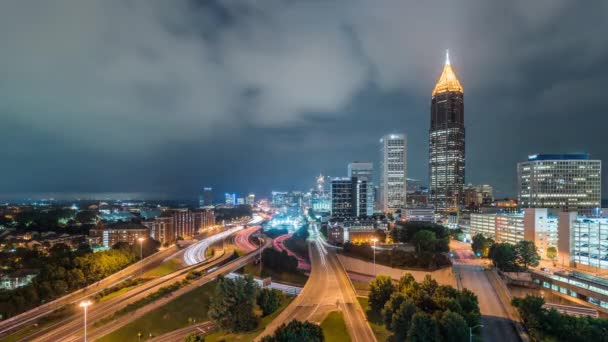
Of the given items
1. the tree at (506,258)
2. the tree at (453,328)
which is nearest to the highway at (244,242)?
the tree at (506,258)

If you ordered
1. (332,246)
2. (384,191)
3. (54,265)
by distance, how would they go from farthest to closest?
(384,191) < (332,246) < (54,265)

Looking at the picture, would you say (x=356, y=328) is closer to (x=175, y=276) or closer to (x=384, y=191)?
(x=175, y=276)

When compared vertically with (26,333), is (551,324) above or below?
above

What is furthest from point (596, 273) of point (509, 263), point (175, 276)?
point (175, 276)

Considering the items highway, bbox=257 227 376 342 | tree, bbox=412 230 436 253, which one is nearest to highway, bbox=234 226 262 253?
highway, bbox=257 227 376 342

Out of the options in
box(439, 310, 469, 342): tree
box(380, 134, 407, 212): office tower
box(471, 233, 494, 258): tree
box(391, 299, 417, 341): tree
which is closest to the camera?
box(439, 310, 469, 342): tree

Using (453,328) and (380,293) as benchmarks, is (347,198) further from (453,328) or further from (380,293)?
(453,328)

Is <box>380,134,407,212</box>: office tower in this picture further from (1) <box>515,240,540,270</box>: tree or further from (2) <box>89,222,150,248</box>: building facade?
(2) <box>89,222,150,248</box>: building facade
